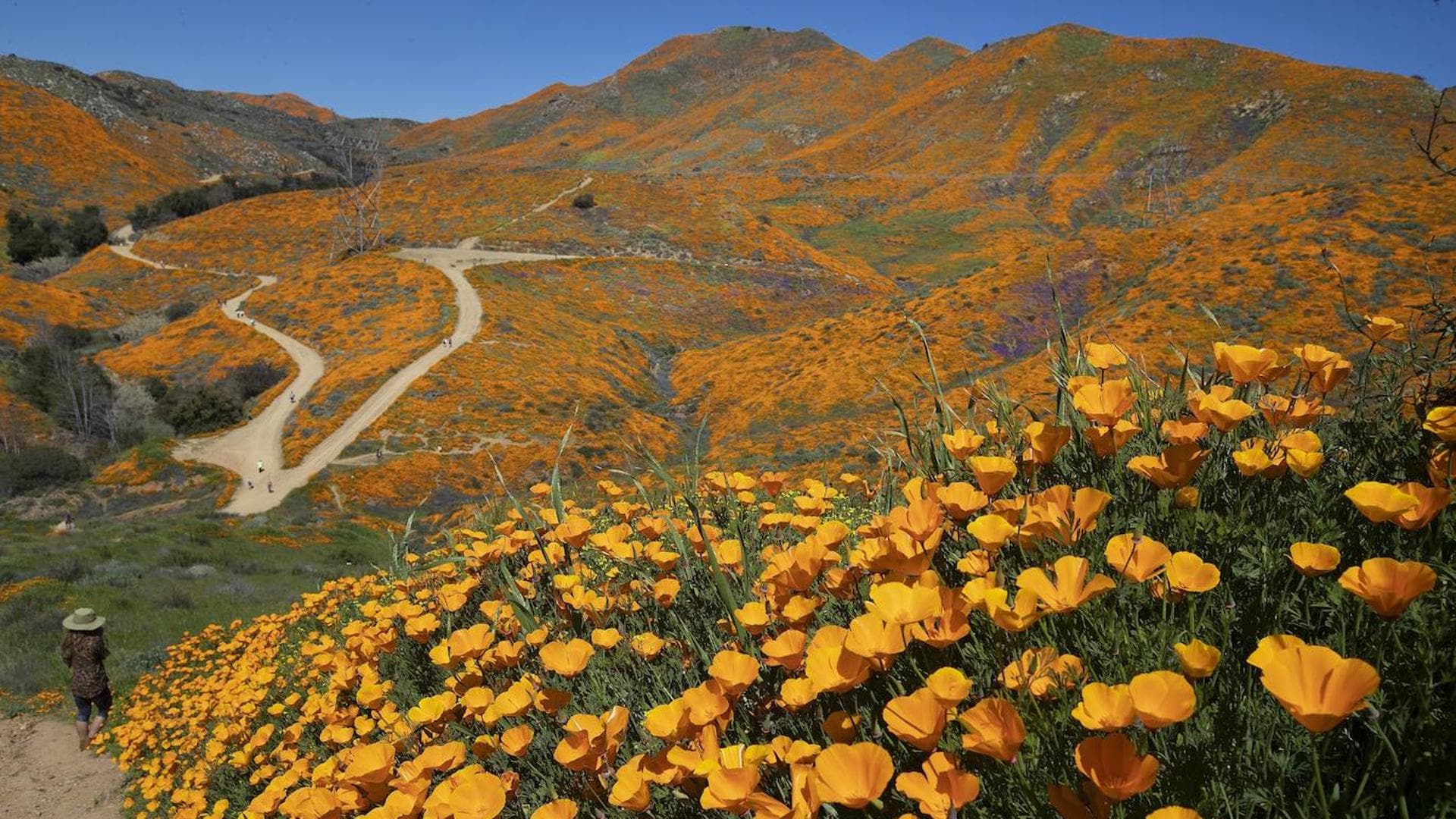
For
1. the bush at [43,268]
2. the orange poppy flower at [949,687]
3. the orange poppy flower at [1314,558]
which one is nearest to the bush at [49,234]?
the bush at [43,268]

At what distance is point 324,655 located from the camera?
10.2ft

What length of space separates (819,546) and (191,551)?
16854mm

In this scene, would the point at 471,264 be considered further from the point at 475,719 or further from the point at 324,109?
the point at 324,109

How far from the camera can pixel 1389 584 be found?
0.79 metres

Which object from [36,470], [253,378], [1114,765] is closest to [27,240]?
[253,378]

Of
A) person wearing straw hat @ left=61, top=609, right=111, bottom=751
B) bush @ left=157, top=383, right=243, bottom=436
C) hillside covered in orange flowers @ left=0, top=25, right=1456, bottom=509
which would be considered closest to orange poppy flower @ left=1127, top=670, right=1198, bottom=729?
hillside covered in orange flowers @ left=0, top=25, right=1456, bottom=509

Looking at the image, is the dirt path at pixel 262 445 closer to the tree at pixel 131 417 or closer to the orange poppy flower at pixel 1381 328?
the tree at pixel 131 417

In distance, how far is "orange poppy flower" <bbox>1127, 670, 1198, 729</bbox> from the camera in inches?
29.1

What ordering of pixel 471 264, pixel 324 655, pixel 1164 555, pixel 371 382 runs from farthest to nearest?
pixel 471 264, pixel 371 382, pixel 324 655, pixel 1164 555

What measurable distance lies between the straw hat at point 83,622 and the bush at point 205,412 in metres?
21.6

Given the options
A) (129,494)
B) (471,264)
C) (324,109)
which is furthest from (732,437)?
(324,109)

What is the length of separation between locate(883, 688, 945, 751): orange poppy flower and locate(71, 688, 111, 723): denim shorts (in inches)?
365

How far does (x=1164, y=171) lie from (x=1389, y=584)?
63450mm

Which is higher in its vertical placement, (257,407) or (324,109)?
(324,109)
